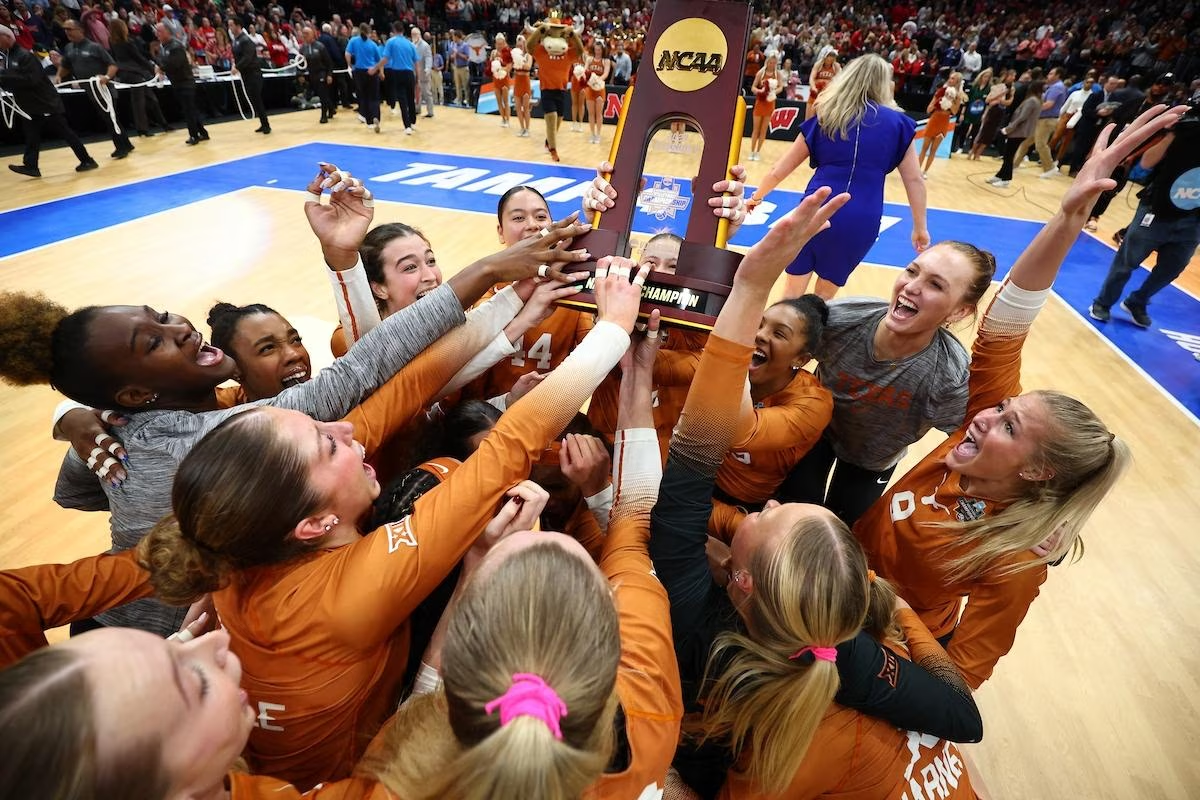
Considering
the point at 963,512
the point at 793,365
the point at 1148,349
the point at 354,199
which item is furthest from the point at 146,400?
the point at 1148,349

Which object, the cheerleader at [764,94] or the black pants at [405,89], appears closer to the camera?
the cheerleader at [764,94]

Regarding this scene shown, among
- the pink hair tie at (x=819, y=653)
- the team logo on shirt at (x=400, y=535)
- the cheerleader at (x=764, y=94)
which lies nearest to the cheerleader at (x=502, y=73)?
the cheerleader at (x=764, y=94)

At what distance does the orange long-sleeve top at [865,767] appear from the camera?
1.04 m

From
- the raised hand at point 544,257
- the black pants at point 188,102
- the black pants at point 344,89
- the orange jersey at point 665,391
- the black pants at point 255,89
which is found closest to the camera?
the raised hand at point 544,257

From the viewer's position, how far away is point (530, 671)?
686mm

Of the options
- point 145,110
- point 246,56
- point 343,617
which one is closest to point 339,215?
point 343,617

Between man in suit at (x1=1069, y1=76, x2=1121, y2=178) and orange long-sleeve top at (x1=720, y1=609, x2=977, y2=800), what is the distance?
35.2ft

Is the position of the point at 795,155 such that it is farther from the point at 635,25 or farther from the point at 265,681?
the point at 635,25

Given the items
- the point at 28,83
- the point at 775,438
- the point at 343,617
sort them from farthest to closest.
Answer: the point at 28,83 → the point at 775,438 → the point at 343,617

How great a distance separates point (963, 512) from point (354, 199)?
5.90 feet

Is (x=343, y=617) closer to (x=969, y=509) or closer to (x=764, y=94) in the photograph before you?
(x=969, y=509)

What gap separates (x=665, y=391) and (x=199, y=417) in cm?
118

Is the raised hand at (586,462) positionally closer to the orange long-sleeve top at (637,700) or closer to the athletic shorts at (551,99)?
the orange long-sleeve top at (637,700)

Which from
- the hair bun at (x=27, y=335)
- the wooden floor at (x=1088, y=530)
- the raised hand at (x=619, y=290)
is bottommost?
the wooden floor at (x=1088, y=530)
